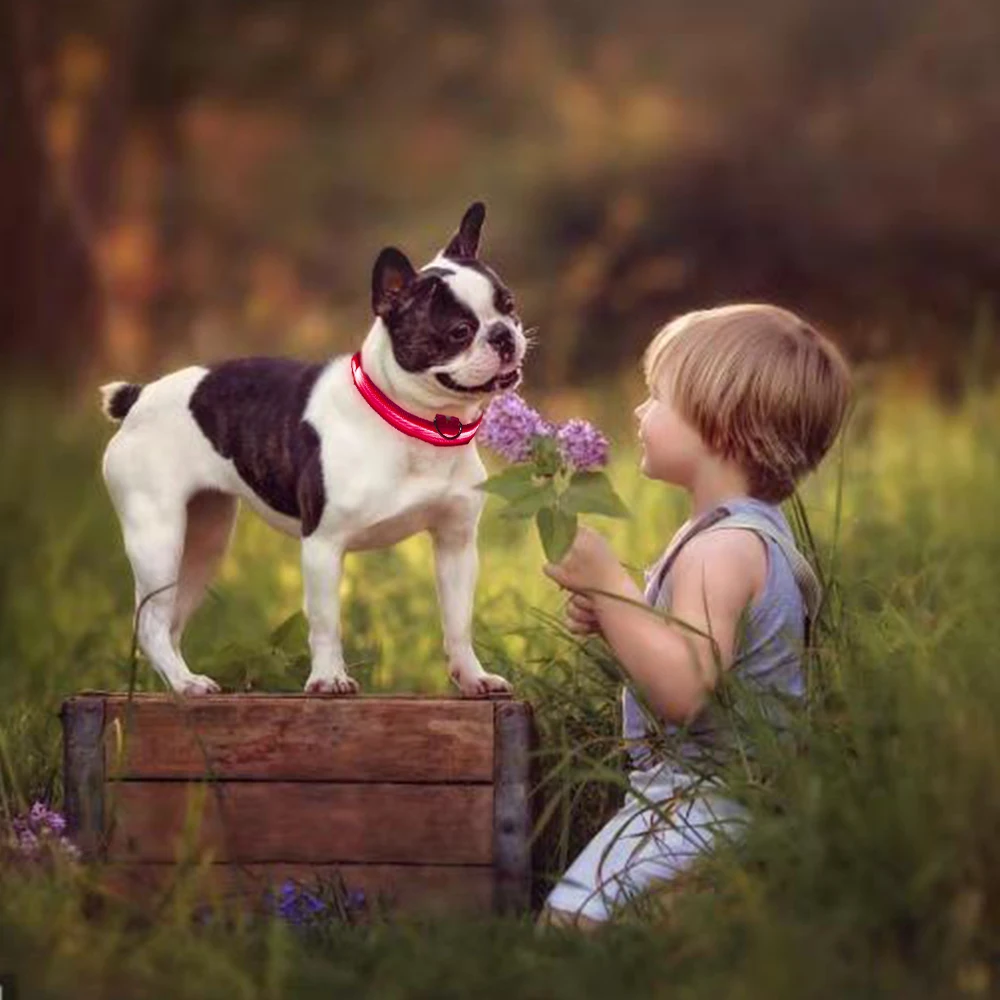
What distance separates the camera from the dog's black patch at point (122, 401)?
13.4 feet

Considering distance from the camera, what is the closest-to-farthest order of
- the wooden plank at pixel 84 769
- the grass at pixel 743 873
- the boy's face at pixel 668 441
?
1. the grass at pixel 743 873
2. the wooden plank at pixel 84 769
3. the boy's face at pixel 668 441

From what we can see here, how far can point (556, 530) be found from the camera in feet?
11.3

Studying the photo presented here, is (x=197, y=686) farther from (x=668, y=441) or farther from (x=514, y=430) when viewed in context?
(x=668, y=441)

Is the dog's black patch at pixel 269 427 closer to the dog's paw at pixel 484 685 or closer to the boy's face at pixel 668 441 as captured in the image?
the dog's paw at pixel 484 685

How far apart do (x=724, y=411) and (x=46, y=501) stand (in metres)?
4.55

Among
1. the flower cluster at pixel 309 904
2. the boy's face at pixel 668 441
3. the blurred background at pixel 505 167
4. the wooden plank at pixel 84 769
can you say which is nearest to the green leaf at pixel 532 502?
the boy's face at pixel 668 441

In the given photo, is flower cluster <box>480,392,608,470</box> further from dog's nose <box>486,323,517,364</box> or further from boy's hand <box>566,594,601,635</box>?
boy's hand <box>566,594,601,635</box>

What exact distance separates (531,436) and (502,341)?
0.18 metres

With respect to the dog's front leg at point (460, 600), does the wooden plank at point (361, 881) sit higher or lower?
lower

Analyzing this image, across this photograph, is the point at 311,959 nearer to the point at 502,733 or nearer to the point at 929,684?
the point at 502,733

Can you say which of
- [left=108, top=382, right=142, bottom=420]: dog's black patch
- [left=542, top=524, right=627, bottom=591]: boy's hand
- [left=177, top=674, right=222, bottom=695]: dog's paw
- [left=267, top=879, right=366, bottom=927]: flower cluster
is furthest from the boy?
[left=108, top=382, right=142, bottom=420]: dog's black patch

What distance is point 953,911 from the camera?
9.64 feet

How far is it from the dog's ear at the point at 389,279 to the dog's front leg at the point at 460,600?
0.40 meters

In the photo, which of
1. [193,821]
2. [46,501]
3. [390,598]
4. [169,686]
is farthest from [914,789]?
[46,501]
